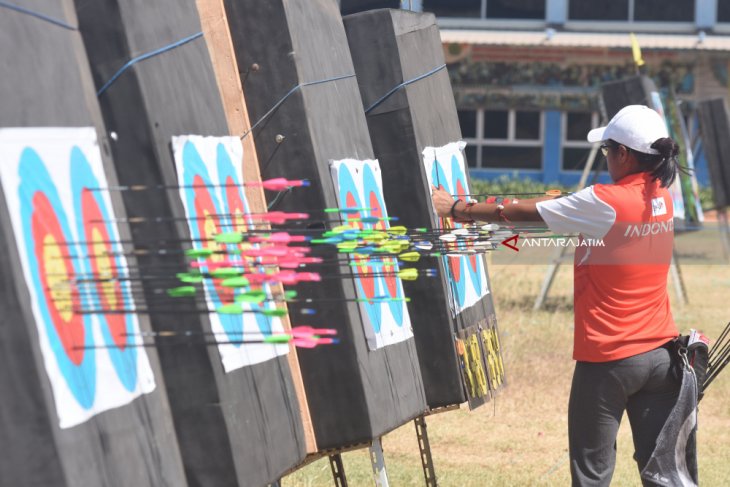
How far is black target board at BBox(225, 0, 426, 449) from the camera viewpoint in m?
5.02

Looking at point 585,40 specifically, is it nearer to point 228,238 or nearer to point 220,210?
point 220,210

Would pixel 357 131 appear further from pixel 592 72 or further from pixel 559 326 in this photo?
pixel 592 72

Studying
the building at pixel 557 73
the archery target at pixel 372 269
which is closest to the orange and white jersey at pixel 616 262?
the archery target at pixel 372 269

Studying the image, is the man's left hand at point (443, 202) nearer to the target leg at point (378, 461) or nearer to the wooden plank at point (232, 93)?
the wooden plank at point (232, 93)

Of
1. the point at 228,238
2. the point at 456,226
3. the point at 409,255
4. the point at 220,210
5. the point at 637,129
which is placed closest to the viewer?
the point at 228,238

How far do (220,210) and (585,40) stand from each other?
85.9 feet

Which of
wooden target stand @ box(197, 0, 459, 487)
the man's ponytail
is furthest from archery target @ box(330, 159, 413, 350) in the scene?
the man's ponytail

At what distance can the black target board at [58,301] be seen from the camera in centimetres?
298

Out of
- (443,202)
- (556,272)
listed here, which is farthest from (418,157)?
(556,272)

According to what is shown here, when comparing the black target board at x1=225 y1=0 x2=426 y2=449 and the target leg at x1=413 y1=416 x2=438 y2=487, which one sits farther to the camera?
the target leg at x1=413 y1=416 x2=438 y2=487

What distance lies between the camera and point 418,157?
6.30 meters

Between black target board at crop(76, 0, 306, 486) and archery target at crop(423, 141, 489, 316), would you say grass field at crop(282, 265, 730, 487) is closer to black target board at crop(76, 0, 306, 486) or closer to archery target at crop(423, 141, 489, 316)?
archery target at crop(423, 141, 489, 316)

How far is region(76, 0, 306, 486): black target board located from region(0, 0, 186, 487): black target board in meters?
0.20

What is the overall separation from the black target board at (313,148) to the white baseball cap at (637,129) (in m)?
1.10
